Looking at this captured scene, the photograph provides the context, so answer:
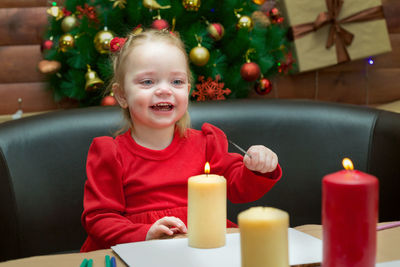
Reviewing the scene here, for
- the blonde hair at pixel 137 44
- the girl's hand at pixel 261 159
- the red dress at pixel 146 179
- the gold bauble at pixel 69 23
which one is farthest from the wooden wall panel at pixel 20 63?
the girl's hand at pixel 261 159

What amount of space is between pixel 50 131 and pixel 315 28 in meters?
1.43

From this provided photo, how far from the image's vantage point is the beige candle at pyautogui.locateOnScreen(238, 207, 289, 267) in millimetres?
586

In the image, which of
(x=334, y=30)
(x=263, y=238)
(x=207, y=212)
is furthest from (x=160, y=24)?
(x=263, y=238)

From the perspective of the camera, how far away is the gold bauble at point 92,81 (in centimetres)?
210

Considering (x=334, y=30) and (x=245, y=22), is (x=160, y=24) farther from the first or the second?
(x=334, y=30)

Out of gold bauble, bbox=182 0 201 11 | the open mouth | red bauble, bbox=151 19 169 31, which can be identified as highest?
gold bauble, bbox=182 0 201 11

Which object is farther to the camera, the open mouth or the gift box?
the gift box

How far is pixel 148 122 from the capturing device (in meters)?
1.28

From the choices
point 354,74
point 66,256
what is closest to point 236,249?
point 66,256

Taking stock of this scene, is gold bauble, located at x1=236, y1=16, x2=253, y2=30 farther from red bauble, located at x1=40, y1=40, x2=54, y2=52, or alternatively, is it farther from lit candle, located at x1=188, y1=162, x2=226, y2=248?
lit candle, located at x1=188, y1=162, x2=226, y2=248

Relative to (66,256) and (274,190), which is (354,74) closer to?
(274,190)

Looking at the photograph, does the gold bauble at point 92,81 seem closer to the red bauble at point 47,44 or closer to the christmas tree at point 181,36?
the christmas tree at point 181,36

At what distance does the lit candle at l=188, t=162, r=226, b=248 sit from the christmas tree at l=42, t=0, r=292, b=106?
1239mm

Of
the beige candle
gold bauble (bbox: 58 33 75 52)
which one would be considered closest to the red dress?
the beige candle
